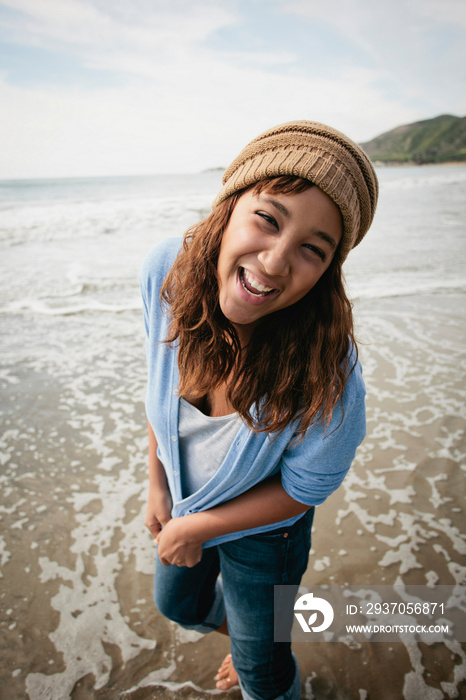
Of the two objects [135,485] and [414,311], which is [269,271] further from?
[414,311]

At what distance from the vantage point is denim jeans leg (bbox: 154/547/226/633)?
6.44ft

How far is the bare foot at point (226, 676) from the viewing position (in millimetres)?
2150

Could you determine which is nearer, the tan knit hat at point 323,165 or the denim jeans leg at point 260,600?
the tan knit hat at point 323,165

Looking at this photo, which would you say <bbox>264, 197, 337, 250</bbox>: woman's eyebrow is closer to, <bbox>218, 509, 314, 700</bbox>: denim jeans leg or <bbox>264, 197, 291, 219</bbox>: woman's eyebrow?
<bbox>264, 197, 291, 219</bbox>: woman's eyebrow

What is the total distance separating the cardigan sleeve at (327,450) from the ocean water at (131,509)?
5.03ft

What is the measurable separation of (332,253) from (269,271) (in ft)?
0.79

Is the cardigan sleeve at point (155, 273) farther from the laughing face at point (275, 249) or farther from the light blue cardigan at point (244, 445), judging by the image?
the laughing face at point (275, 249)

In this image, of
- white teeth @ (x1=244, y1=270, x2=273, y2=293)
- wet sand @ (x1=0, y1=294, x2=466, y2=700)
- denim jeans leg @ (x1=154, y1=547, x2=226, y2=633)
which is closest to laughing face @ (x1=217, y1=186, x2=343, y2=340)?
white teeth @ (x1=244, y1=270, x2=273, y2=293)

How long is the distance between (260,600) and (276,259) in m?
1.43

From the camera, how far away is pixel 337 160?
128 centimetres

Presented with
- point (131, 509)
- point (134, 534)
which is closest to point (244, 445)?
point (134, 534)

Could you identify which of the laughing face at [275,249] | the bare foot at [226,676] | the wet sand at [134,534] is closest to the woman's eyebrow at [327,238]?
the laughing face at [275,249]

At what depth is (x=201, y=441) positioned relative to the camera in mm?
1686

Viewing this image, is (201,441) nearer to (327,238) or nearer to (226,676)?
(327,238)
